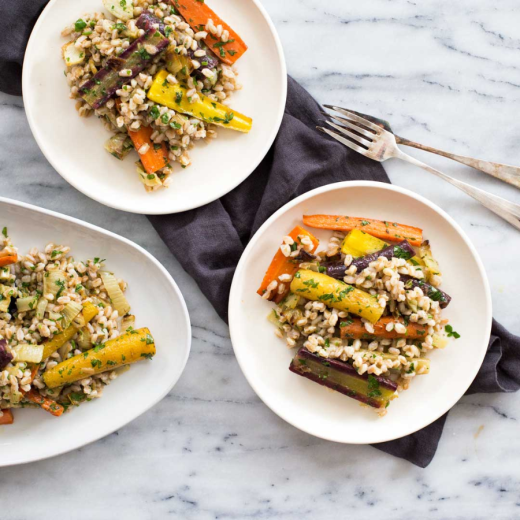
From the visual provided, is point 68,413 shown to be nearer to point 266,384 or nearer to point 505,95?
point 266,384

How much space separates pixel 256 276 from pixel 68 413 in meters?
1.12

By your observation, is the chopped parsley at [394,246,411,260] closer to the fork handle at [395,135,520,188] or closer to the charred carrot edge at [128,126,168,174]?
the fork handle at [395,135,520,188]

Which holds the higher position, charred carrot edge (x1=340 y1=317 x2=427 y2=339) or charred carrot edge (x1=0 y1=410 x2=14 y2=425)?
charred carrot edge (x1=340 y1=317 x2=427 y2=339)

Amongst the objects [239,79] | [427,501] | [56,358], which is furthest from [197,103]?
[427,501]

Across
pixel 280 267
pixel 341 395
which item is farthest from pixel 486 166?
pixel 341 395

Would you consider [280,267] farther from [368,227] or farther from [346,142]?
[346,142]

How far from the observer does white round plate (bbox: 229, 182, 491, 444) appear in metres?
2.45

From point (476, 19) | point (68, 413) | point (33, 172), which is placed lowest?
point (68, 413)

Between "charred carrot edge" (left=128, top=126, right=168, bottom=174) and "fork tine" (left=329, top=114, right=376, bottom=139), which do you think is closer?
"charred carrot edge" (left=128, top=126, right=168, bottom=174)

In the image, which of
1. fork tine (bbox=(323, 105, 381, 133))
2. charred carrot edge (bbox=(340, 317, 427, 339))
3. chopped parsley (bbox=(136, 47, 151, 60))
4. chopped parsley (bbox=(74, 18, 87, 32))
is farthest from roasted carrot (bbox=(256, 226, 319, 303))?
chopped parsley (bbox=(74, 18, 87, 32))

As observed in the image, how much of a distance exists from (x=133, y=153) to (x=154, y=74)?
0.38m

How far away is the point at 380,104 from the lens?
2713 millimetres

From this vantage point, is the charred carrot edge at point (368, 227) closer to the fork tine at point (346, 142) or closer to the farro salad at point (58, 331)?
the fork tine at point (346, 142)

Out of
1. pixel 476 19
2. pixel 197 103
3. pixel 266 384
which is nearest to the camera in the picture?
pixel 197 103
